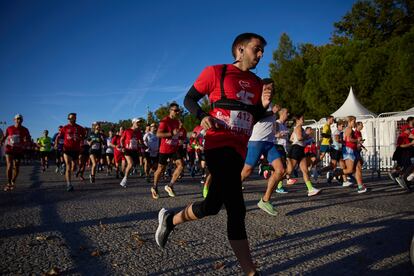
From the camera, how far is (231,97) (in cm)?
280

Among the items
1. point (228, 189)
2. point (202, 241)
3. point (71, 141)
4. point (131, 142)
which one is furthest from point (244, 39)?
point (131, 142)

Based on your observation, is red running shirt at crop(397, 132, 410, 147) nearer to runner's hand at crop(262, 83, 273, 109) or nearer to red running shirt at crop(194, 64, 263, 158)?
runner's hand at crop(262, 83, 273, 109)

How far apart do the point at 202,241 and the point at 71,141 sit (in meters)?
7.16

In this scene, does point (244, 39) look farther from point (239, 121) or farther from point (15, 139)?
point (15, 139)

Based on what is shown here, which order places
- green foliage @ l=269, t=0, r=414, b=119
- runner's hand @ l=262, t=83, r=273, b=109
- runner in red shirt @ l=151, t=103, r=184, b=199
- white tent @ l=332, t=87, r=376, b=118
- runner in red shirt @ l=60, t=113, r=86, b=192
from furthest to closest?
green foliage @ l=269, t=0, r=414, b=119, white tent @ l=332, t=87, r=376, b=118, runner in red shirt @ l=60, t=113, r=86, b=192, runner in red shirt @ l=151, t=103, r=184, b=199, runner's hand @ l=262, t=83, r=273, b=109

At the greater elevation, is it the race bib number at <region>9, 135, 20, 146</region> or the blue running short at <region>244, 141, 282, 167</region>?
the race bib number at <region>9, 135, 20, 146</region>

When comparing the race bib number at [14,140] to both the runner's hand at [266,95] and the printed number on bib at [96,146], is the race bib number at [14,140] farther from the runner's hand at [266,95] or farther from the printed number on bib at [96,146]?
the runner's hand at [266,95]

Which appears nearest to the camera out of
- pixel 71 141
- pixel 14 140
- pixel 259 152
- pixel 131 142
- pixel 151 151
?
pixel 259 152

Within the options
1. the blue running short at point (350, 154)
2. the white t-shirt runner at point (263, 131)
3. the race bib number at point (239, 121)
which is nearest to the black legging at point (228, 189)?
the race bib number at point (239, 121)

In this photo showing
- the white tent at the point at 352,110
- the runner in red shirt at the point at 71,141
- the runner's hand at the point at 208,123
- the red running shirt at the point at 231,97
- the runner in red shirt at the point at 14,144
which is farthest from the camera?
the white tent at the point at 352,110

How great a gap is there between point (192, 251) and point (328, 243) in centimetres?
157

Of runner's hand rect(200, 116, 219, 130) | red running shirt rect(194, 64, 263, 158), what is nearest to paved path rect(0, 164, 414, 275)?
red running shirt rect(194, 64, 263, 158)

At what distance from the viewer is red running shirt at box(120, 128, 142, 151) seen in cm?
1185

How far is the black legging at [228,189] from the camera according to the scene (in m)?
2.59
